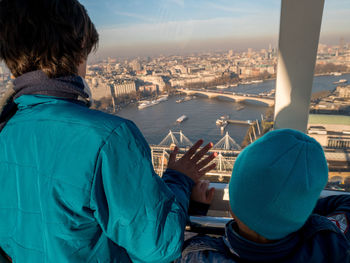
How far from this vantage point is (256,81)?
201cm

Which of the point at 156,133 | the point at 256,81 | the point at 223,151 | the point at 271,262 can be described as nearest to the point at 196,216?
the point at 271,262

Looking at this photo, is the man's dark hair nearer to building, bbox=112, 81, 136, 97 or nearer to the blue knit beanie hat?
the blue knit beanie hat

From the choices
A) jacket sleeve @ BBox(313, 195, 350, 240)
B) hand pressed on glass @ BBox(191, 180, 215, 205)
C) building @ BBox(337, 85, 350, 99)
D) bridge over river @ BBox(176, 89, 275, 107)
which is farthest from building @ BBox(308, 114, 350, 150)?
hand pressed on glass @ BBox(191, 180, 215, 205)

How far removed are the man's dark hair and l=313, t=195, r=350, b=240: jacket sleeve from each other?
2.22ft

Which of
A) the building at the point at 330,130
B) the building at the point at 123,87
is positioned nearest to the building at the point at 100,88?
the building at the point at 123,87

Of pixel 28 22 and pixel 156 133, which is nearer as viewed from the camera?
pixel 28 22

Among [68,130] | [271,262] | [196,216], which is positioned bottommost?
[196,216]

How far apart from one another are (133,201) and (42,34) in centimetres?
35

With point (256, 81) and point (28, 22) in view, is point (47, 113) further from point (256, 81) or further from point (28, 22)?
point (256, 81)

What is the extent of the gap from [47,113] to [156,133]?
1350 mm

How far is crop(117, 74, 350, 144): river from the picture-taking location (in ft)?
5.78

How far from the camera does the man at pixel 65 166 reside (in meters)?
0.41

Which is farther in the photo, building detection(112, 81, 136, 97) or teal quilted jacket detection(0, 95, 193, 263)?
building detection(112, 81, 136, 97)

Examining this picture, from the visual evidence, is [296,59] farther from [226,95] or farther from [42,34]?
[42,34]
